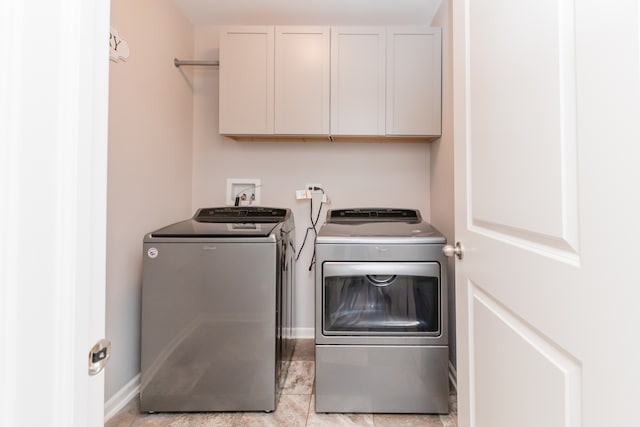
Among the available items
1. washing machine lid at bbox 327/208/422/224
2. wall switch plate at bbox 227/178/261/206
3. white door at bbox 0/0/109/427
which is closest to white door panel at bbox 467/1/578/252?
white door at bbox 0/0/109/427

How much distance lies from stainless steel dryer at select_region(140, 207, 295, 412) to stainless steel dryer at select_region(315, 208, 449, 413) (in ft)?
0.88

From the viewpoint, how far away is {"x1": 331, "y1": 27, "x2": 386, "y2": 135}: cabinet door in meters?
2.14

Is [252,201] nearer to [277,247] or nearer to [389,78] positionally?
[277,247]

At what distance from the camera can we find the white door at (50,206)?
1.20 feet

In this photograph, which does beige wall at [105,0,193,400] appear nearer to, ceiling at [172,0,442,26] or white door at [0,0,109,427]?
ceiling at [172,0,442,26]

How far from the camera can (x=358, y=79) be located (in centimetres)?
216

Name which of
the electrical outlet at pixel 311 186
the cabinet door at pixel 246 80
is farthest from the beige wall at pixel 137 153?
the electrical outlet at pixel 311 186

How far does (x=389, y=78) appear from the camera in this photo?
7.05ft

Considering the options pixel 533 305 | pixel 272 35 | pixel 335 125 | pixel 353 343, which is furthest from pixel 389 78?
pixel 533 305

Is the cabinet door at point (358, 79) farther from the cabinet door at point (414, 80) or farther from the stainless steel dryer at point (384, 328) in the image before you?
the stainless steel dryer at point (384, 328)

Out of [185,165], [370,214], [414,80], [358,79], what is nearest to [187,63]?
[185,165]

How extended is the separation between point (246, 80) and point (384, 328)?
5.70ft

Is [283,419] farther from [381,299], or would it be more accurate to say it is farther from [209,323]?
[381,299]

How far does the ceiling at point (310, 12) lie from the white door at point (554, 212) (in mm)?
1416
